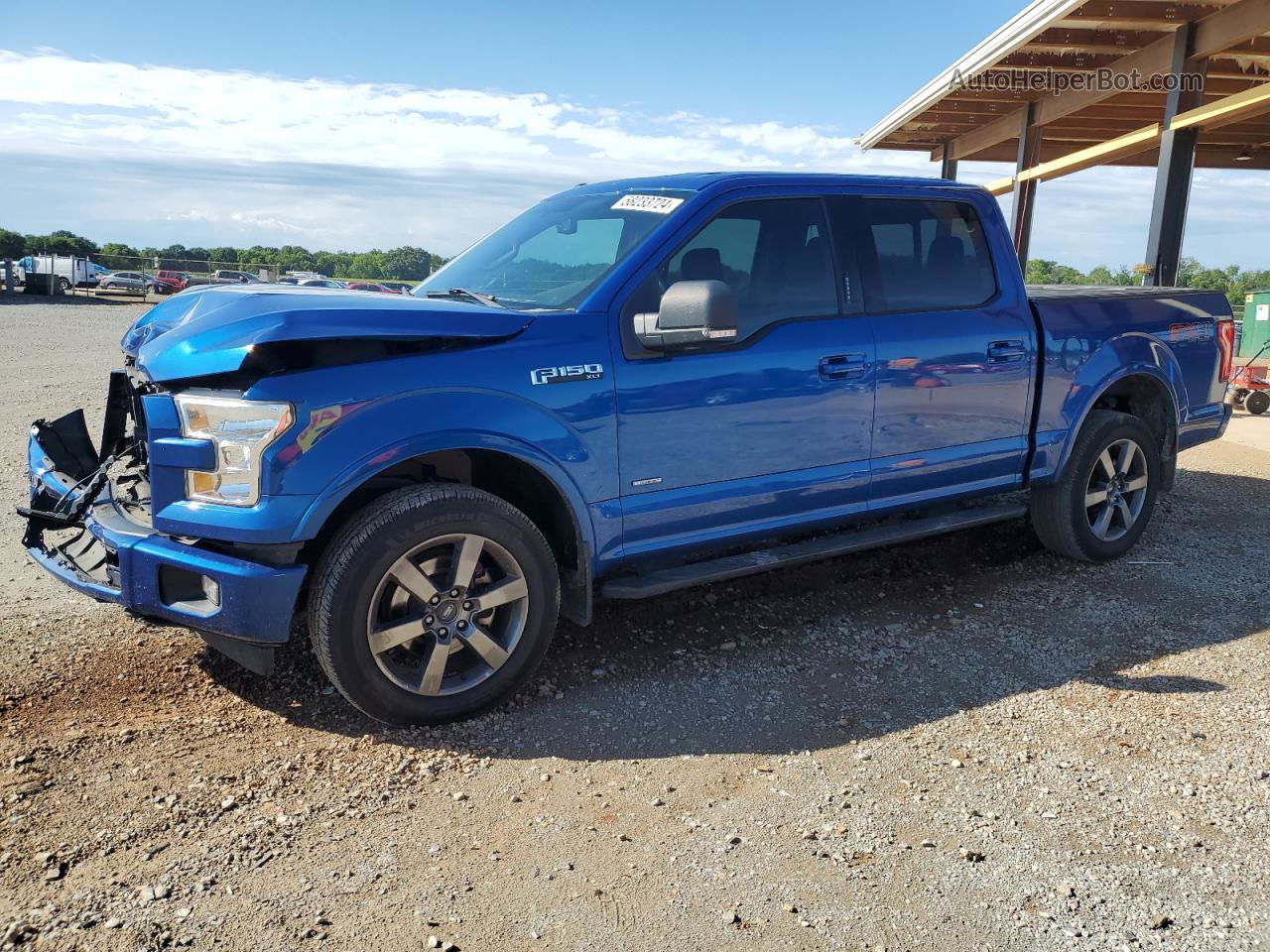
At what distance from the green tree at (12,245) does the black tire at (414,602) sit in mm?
49588

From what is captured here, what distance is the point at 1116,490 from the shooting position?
584cm

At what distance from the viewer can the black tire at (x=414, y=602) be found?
3.46 m

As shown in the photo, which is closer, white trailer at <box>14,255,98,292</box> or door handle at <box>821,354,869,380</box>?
door handle at <box>821,354,869,380</box>

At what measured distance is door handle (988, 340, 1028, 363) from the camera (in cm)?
506

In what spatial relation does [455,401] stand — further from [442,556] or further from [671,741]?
[671,741]

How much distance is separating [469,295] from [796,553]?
1.84 m

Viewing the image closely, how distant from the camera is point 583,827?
3.13 metres

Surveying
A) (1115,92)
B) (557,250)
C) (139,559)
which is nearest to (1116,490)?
(557,250)

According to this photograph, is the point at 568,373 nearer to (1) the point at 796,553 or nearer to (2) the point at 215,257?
(1) the point at 796,553

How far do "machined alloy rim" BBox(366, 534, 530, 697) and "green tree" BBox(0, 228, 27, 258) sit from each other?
4958cm

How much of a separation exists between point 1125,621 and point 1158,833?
6.70ft

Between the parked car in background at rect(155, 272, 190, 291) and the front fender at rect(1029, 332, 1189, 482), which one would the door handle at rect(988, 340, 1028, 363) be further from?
the parked car in background at rect(155, 272, 190, 291)

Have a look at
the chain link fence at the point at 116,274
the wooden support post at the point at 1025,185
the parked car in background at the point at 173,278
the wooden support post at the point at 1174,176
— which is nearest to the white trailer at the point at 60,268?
the chain link fence at the point at 116,274

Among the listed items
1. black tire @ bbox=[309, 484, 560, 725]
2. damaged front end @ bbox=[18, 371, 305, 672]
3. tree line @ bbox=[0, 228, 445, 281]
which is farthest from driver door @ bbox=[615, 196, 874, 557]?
tree line @ bbox=[0, 228, 445, 281]
